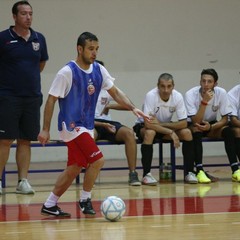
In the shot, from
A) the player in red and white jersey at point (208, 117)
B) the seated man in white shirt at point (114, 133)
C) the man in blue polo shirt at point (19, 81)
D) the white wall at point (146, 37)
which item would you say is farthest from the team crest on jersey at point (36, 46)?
the white wall at point (146, 37)

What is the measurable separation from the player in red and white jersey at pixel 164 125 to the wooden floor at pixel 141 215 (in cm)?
36

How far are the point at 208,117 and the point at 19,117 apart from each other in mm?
2808

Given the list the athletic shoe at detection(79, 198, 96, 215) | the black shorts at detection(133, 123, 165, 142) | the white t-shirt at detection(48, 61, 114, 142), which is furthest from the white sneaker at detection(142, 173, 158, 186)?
the white t-shirt at detection(48, 61, 114, 142)

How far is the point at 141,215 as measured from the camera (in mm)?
6258

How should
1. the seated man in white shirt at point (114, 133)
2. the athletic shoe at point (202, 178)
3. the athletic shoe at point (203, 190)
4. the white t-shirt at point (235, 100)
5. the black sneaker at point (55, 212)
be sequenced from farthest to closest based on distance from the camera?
the white t-shirt at point (235, 100), the athletic shoe at point (202, 178), the seated man in white shirt at point (114, 133), the athletic shoe at point (203, 190), the black sneaker at point (55, 212)

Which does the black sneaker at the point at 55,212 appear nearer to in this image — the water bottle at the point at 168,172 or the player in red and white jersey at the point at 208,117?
the player in red and white jersey at the point at 208,117

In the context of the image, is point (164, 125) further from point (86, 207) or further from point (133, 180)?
point (86, 207)

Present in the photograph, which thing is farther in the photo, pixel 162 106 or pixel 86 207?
pixel 162 106

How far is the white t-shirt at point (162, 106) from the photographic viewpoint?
9.08m

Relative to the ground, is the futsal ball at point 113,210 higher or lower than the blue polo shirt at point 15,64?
lower

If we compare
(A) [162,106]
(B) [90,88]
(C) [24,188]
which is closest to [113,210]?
(B) [90,88]

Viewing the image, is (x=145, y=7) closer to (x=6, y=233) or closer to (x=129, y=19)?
(x=129, y=19)

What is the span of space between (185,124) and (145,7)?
4006 mm

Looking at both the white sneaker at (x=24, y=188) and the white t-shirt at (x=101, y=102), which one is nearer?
the white sneaker at (x=24, y=188)
